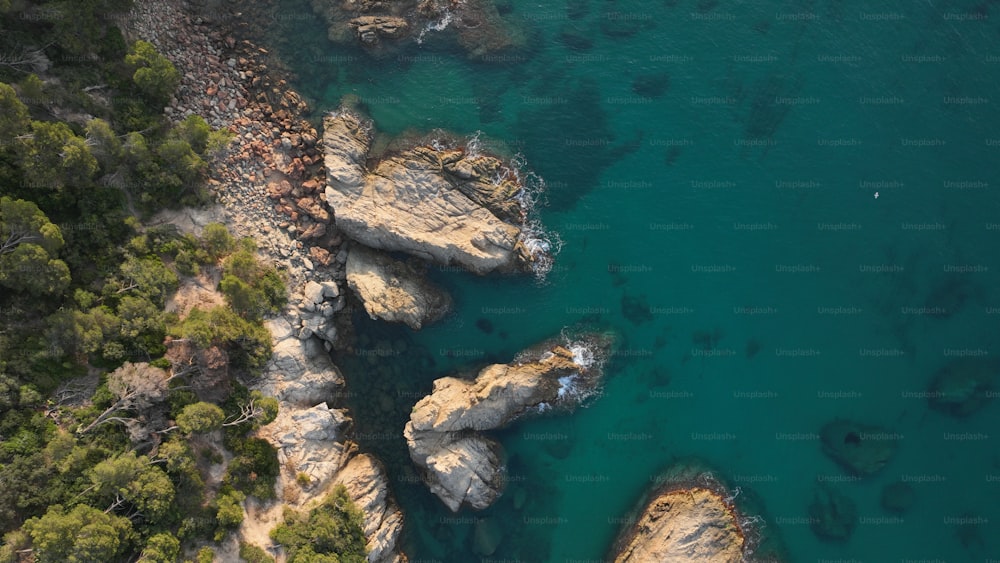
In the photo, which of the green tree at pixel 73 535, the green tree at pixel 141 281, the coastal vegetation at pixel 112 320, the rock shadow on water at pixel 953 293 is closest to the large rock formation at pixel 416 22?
the coastal vegetation at pixel 112 320

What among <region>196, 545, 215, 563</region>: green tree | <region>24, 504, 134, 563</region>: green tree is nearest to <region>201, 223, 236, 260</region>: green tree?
<region>24, 504, 134, 563</region>: green tree

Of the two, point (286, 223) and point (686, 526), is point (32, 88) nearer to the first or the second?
point (286, 223)

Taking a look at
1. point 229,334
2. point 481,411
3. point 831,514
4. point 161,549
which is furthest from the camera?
point 831,514

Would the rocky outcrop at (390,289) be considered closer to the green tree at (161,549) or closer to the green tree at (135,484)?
the green tree at (135,484)

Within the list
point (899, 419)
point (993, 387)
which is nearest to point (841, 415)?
point (899, 419)

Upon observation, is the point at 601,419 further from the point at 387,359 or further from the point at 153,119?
the point at 153,119

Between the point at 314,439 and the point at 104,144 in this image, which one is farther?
the point at 314,439

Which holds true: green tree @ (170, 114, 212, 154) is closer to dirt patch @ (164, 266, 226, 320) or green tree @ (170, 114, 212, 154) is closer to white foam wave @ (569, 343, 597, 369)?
dirt patch @ (164, 266, 226, 320)

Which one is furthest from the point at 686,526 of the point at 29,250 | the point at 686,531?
the point at 29,250
